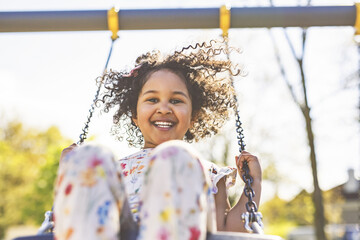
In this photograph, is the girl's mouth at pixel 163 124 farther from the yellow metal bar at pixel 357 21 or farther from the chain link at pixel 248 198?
the yellow metal bar at pixel 357 21

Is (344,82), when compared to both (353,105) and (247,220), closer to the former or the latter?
(353,105)

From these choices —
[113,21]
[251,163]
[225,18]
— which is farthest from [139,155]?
[225,18]

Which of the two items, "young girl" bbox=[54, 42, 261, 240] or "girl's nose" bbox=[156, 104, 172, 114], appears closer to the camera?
"young girl" bbox=[54, 42, 261, 240]

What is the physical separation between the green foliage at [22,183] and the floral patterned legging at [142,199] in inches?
602

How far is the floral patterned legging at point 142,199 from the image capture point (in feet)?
3.56

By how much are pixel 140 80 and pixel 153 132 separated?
53 centimetres

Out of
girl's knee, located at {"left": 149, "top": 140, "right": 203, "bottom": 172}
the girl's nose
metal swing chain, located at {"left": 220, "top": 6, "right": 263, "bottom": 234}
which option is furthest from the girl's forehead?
girl's knee, located at {"left": 149, "top": 140, "right": 203, "bottom": 172}

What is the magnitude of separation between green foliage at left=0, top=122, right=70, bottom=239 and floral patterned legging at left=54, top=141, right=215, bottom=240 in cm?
1529

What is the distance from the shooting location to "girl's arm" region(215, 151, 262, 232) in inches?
82.1

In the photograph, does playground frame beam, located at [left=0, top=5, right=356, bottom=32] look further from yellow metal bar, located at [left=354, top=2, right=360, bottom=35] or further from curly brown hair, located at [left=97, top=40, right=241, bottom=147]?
curly brown hair, located at [left=97, top=40, right=241, bottom=147]

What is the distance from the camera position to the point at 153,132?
7.66ft

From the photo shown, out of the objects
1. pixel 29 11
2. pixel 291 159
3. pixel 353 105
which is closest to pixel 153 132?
pixel 29 11

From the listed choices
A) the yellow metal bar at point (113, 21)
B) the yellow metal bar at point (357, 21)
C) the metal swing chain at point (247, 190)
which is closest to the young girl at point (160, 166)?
the metal swing chain at point (247, 190)

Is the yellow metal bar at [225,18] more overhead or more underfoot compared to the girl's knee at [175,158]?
more overhead
